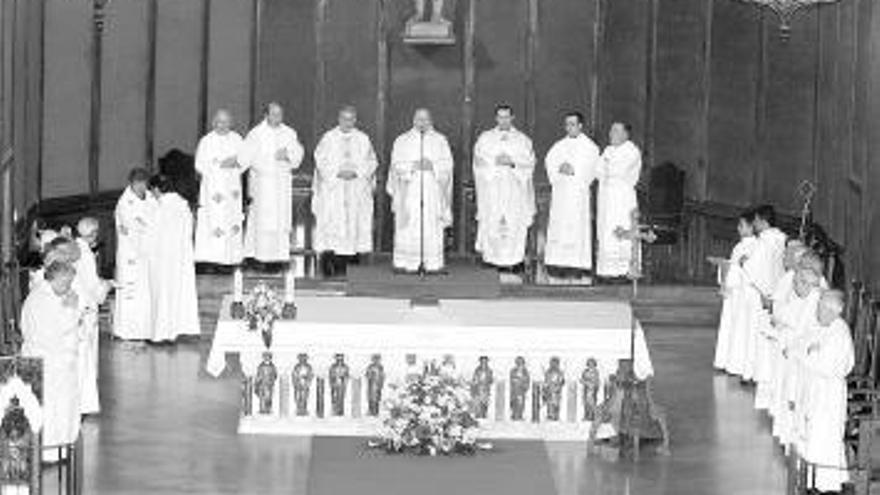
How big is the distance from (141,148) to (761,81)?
6.86 m

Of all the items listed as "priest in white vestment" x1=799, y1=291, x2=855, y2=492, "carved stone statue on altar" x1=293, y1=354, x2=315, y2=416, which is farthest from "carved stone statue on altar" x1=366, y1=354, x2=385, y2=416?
"priest in white vestment" x1=799, y1=291, x2=855, y2=492

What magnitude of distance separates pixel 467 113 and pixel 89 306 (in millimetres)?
9503

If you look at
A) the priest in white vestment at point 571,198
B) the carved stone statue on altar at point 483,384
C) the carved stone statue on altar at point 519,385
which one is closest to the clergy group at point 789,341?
the carved stone statue on altar at point 519,385

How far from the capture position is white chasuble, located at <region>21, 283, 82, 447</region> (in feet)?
61.7

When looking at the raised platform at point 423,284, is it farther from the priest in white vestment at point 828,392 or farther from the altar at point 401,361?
the priest in white vestment at point 828,392

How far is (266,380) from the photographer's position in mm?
20500

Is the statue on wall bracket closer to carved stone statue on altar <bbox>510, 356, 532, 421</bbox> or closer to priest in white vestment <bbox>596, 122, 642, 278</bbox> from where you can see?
priest in white vestment <bbox>596, 122, 642, 278</bbox>

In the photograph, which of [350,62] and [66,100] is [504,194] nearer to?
[350,62]

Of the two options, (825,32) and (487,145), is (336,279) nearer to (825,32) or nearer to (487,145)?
(487,145)

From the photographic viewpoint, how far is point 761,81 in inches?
1074

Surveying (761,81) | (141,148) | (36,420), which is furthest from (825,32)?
(36,420)

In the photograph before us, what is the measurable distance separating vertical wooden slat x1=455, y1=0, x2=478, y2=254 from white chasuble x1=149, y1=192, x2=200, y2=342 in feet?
17.4

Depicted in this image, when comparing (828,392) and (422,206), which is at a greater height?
(422,206)

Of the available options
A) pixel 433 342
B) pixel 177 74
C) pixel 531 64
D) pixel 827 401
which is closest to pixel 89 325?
pixel 433 342
